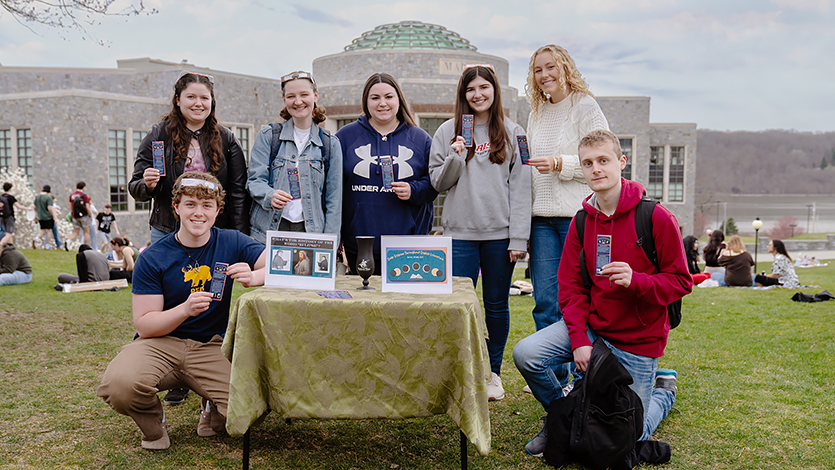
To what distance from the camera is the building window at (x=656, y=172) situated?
94.8ft

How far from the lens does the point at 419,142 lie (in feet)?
12.5

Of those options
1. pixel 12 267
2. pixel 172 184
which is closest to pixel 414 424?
pixel 172 184

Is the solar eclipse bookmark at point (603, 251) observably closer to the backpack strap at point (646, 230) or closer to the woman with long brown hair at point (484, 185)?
the backpack strap at point (646, 230)

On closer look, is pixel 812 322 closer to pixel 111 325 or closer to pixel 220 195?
pixel 220 195

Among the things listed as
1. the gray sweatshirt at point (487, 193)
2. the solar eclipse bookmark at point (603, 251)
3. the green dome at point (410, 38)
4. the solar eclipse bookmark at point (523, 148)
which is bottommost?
the solar eclipse bookmark at point (603, 251)

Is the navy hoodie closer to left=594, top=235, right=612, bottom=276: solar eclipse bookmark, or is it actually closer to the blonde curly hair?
the blonde curly hair

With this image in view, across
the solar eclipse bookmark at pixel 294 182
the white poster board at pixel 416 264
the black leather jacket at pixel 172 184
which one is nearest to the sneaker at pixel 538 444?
the white poster board at pixel 416 264

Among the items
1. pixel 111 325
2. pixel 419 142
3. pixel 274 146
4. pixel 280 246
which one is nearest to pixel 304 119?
pixel 274 146

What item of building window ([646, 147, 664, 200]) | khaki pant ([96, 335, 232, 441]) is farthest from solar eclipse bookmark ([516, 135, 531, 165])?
building window ([646, 147, 664, 200])

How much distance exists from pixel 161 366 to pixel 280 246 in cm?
89


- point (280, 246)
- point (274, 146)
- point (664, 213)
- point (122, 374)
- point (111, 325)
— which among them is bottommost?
point (111, 325)

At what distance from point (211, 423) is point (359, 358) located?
117 cm

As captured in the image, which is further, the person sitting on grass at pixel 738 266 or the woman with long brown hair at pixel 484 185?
the person sitting on grass at pixel 738 266

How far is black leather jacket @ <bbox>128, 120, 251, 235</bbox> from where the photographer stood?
3.65m
